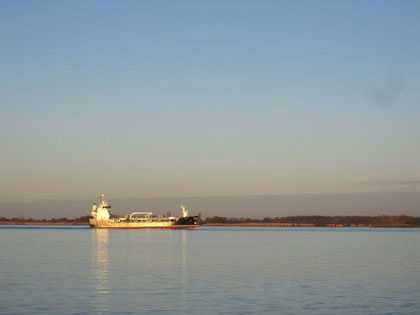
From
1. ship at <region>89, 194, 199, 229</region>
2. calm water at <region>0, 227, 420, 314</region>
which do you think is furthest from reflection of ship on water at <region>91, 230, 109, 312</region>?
ship at <region>89, 194, 199, 229</region>

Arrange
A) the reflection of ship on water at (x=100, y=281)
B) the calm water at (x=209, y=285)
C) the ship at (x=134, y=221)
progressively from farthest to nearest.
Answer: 1. the ship at (x=134, y=221)
2. the reflection of ship on water at (x=100, y=281)
3. the calm water at (x=209, y=285)

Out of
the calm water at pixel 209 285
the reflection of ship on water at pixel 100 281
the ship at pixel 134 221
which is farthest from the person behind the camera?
the ship at pixel 134 221

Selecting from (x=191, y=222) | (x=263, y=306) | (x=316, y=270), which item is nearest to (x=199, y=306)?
(x=263, y=306)

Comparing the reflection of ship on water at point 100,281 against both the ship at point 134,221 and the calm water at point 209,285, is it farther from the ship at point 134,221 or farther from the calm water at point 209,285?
the ship at point 134,221

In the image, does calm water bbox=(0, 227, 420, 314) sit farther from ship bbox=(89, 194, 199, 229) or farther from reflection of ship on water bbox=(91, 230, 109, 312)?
ship bbox=(89, 194, 199, 229)

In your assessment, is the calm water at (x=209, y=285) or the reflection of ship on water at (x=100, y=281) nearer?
the calm water at (x=209, y=285)

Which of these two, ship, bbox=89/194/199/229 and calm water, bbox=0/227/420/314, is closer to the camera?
calm water, bbox=0/227/420/314

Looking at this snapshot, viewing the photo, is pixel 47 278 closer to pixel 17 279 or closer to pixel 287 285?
pixel 17 279

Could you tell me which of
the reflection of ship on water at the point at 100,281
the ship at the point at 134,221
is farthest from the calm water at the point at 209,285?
the ship at the point at 134,221

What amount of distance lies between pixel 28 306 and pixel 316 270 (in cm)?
2377

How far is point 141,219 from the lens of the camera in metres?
178

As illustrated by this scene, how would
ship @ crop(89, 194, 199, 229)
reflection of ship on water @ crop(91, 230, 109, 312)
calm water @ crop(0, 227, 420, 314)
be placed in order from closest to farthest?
calm water @ crop(0, 227, 420, 314), reflection of ship on water @ crop(91, 230, 109, 312), ship @ crop(89, 194, 199, 229)

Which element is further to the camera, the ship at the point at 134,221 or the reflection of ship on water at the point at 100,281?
the ship at the point at 134,221

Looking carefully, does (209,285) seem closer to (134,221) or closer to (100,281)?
(100,281)
